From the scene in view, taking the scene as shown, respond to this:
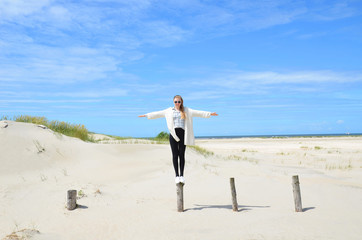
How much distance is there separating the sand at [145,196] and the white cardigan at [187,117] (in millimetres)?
2170

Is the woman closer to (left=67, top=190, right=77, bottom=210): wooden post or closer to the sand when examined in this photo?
the sand

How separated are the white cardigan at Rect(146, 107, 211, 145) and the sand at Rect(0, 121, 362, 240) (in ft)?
7.12

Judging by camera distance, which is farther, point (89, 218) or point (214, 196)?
point (214, 196)

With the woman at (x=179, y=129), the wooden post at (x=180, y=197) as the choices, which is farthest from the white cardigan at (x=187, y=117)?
the wooden post at (x=180, y=197)

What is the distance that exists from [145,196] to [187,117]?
416cm

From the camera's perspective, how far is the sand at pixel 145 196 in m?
8.28

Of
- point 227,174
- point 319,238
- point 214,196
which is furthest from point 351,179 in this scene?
point 319,238

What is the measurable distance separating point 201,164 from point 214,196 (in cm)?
537

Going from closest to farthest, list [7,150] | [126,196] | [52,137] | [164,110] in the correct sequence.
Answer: [164,110]
[126,196]
[7,150]
[52,137]

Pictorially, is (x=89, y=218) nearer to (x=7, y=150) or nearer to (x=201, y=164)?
(x=7, y=150)

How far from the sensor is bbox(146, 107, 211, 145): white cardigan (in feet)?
29.3

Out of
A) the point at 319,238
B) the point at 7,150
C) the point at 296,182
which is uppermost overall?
the point at 7,150

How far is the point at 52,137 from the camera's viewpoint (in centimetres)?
1608

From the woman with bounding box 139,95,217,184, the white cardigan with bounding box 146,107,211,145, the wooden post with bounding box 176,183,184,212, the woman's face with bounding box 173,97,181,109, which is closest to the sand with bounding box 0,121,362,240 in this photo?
the wooden post with bounding box 176,183,184,212
